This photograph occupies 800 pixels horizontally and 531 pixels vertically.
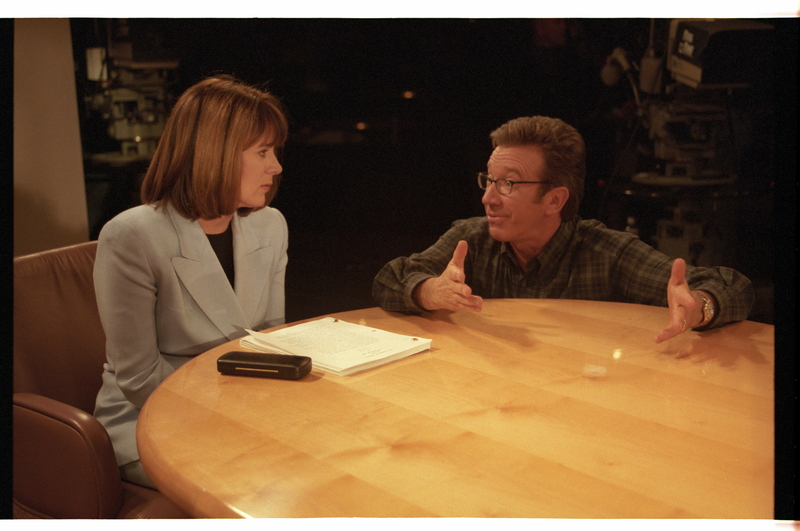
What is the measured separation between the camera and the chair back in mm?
1329

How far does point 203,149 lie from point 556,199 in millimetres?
956

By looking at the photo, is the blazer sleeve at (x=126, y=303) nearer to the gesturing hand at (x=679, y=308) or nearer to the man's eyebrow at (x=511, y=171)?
the man's eyebrow at (x=511, y=171)

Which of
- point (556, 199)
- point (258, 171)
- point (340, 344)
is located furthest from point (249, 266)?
point (556, 199)

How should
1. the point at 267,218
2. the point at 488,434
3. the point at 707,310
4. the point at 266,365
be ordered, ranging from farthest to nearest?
the point at 267,218 → the point at 707,310 → the point at 266,365 → the point at 488,434

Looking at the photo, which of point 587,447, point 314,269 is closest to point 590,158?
point 314,269

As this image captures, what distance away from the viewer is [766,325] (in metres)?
1.41

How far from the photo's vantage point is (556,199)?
5.78ft

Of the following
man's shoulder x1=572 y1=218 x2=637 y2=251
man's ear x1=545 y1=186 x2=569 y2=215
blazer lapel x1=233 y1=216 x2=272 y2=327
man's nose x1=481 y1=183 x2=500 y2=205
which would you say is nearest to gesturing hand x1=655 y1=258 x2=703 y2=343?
man's shoulder x1=572 y1=218 x2=637 y2=251

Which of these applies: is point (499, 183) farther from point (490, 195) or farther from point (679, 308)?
point (679, 308)

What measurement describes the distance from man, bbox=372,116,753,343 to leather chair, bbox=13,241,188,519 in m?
0.70

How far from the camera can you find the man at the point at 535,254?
1.53 meters

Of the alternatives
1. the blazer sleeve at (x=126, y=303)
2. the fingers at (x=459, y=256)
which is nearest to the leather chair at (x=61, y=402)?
the blazer sleeve at (x=126, y=303)

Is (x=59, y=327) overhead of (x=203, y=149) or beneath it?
beneath
